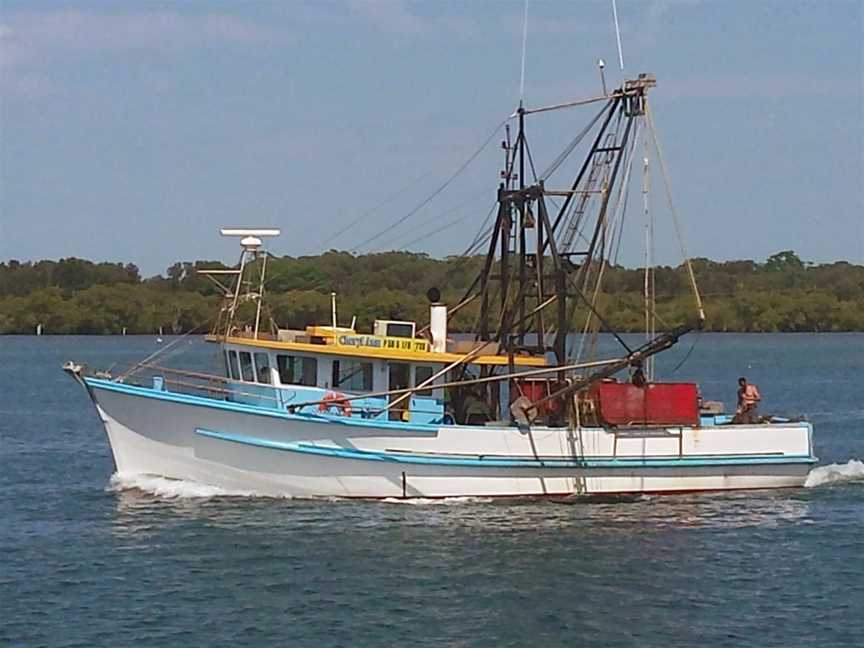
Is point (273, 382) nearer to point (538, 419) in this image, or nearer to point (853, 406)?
point (538, 419)

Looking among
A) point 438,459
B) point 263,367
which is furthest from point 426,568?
point 263,367

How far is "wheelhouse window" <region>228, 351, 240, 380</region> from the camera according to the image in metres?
28.8

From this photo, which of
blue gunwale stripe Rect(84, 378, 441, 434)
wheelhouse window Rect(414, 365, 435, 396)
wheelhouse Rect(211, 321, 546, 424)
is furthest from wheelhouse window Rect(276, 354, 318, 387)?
wheelhouse window Rect(414, 365, 435, 396)

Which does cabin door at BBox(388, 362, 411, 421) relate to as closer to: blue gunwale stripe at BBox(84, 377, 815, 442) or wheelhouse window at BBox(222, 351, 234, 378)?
blue gunwale stripe at BBox(84, 377, 815, 442)

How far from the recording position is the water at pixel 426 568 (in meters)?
20.6

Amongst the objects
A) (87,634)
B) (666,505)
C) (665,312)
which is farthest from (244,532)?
(665,312)

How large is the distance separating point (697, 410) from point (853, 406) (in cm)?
A: 2844

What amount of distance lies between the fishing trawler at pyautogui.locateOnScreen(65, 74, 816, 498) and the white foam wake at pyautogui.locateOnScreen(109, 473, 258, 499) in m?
0.12

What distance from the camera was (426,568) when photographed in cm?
2350

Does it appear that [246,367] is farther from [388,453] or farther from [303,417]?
[388,453]

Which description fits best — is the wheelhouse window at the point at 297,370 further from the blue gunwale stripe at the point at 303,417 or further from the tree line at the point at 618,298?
the tree line at the point at 618,298

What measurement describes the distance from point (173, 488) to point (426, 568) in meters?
6.60

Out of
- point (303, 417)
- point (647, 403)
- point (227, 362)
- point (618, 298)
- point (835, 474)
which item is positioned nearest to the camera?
point (303, 417)

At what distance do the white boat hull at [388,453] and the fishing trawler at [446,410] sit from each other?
24mm
